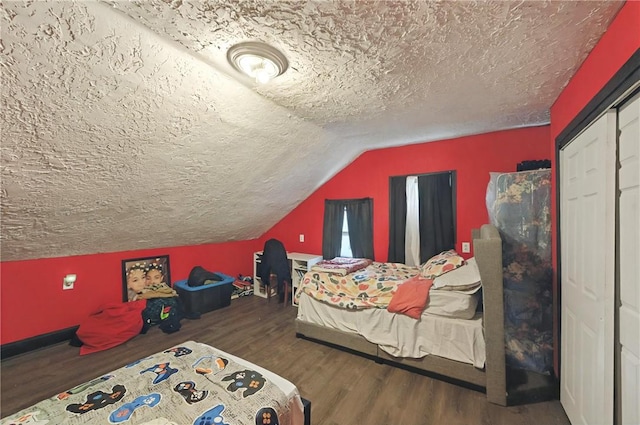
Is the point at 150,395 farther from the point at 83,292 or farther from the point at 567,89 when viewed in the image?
the point at 567,89

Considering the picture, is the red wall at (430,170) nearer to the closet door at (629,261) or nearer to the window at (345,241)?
the window at (345,241)

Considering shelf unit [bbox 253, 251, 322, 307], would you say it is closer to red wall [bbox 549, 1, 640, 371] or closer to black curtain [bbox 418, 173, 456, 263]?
black curtain [bbox 418, 173, 456, 263]

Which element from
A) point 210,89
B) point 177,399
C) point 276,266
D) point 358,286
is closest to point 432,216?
point 358,286

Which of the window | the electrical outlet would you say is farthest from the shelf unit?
the electrical outlet

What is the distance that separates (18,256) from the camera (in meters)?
2.49

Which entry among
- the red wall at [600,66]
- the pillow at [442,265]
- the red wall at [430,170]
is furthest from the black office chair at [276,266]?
the red wall at [600,66]

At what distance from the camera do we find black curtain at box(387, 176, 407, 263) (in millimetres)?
3680

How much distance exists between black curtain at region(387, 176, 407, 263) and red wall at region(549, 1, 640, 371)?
5.78 ft

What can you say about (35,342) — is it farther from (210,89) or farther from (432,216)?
(432,216)

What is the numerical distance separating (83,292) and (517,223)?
15.5ft

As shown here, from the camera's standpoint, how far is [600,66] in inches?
52.8

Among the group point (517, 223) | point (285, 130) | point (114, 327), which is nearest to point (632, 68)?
point (517, 223)

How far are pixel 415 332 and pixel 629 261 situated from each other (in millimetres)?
1554

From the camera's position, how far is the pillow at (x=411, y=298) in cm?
227
